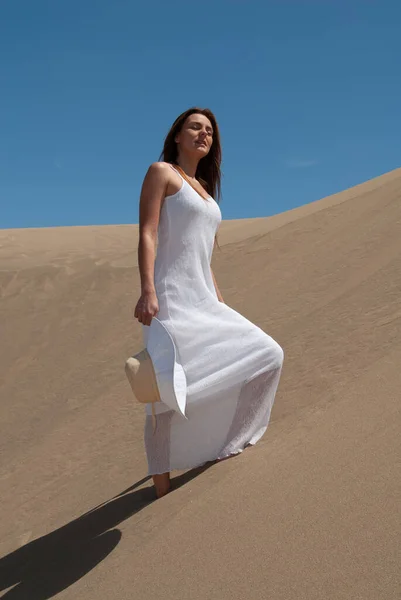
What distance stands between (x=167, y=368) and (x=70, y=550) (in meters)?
0.93

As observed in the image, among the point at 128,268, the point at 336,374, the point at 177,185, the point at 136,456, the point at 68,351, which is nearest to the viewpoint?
the point at 177,185

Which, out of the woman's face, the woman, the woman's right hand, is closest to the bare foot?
the woman

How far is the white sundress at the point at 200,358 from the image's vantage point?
286 cm

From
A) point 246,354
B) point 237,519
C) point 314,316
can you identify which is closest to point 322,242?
point 314,316

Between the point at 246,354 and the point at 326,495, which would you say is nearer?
the point at 326,495

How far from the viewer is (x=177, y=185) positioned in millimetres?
2914

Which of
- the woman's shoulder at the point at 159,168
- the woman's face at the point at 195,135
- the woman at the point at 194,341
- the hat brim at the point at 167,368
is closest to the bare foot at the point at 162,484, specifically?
the woman at the point at 194,341

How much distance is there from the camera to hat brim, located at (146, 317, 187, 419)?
2.63 meters

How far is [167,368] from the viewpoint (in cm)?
266

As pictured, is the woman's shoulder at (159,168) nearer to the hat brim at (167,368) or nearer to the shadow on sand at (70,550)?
the hat brim at (167,368)

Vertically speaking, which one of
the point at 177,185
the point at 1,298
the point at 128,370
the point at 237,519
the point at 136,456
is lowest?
the point at 1,298

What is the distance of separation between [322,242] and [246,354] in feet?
16.8

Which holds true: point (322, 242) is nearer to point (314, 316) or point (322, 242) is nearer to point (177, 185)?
point (314, 316)

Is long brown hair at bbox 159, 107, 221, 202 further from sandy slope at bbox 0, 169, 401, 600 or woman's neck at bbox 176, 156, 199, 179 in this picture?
sandy slope at bbox 0, 169, 401, 600
